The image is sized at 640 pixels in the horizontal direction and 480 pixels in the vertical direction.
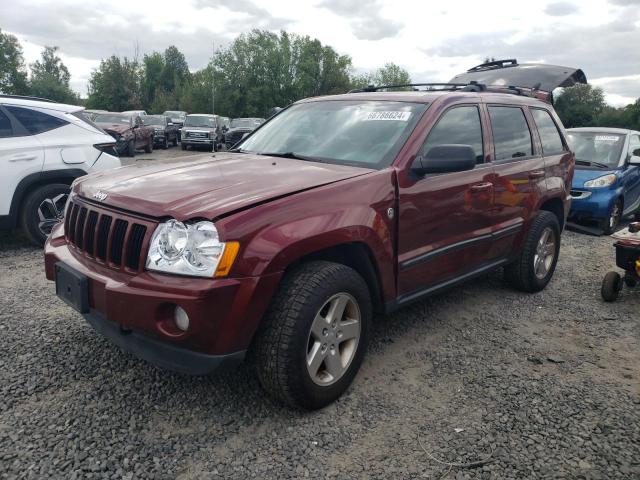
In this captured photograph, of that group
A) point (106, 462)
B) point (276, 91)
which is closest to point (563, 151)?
point (106, 462)

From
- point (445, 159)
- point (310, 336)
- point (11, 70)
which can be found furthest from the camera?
point (11, 70)

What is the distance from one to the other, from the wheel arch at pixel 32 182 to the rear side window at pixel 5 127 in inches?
19.7

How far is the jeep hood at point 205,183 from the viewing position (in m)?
2.43

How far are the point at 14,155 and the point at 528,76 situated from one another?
6.42 metres

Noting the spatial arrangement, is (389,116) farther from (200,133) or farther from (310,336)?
(200,133)

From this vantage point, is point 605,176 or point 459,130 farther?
point 605,176

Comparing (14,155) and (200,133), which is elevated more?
(200,133)

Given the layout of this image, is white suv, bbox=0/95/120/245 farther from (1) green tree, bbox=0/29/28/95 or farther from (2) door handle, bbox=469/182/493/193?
(1) green tree, bbox=0/29/28/95

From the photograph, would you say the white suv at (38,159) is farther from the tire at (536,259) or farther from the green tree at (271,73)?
the green tree at (271,73)

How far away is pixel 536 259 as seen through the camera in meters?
4.77

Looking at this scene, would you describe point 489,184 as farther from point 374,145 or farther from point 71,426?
point 71,426

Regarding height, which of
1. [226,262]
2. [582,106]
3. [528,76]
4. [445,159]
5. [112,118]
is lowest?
[226,262]

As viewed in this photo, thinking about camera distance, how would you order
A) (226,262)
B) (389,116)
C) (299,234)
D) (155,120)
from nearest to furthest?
(226,262)
(299,234)
(389,116)
(155,120)

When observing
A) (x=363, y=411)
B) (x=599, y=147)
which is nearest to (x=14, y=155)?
(x=363, y=411)
